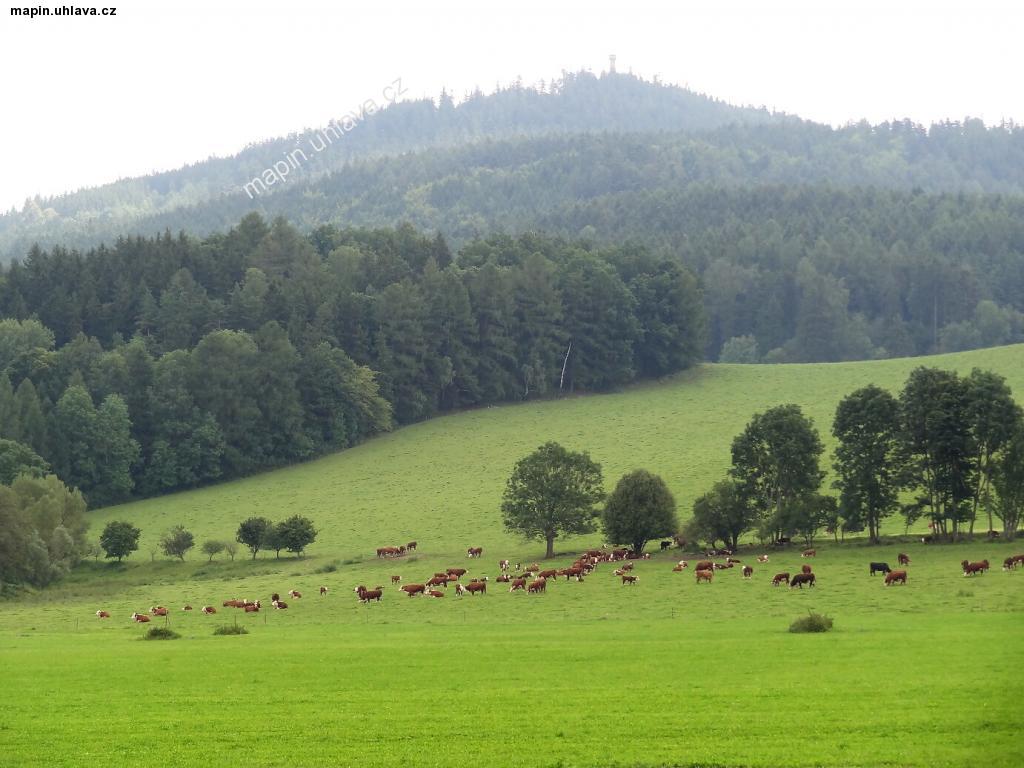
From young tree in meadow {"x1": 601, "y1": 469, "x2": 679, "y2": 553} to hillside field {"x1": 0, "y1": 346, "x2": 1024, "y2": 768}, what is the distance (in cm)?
206

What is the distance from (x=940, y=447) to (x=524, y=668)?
43.0 m

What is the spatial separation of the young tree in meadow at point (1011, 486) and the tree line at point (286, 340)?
6595cm

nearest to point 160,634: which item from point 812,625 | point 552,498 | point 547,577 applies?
point 812,625

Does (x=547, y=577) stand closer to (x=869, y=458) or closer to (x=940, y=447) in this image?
(x=869, y=458)

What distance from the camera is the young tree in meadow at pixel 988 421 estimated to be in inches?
2657

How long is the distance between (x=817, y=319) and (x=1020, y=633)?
5661 inches

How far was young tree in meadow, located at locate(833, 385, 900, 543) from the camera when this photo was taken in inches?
2731

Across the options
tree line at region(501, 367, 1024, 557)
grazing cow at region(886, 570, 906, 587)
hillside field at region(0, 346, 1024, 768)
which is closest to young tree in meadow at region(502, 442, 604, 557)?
tree line at region(501, 367, 1024, 557)

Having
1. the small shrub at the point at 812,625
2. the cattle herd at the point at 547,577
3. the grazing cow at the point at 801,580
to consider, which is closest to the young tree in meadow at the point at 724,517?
the cattle herd at the point at 547,577

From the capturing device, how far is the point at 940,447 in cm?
6925

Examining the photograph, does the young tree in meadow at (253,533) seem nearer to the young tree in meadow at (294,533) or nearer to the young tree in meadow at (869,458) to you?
the young tree in meadow at (294,533)

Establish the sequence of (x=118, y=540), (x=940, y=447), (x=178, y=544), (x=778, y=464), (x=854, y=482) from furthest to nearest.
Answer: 1. (x=118, y=540)
2. (x=178, y=544)
3. (x=778, y=464)
4. (x=854, y=482)
5. (x=940, y=447)

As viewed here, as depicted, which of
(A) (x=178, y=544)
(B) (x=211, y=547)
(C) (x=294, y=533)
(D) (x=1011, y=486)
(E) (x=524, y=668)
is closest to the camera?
(E) (x=524, y=668)

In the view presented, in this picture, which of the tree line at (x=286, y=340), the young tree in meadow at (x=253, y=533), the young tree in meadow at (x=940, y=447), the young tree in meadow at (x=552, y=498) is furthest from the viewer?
the tree line at (x=286, y=340)
